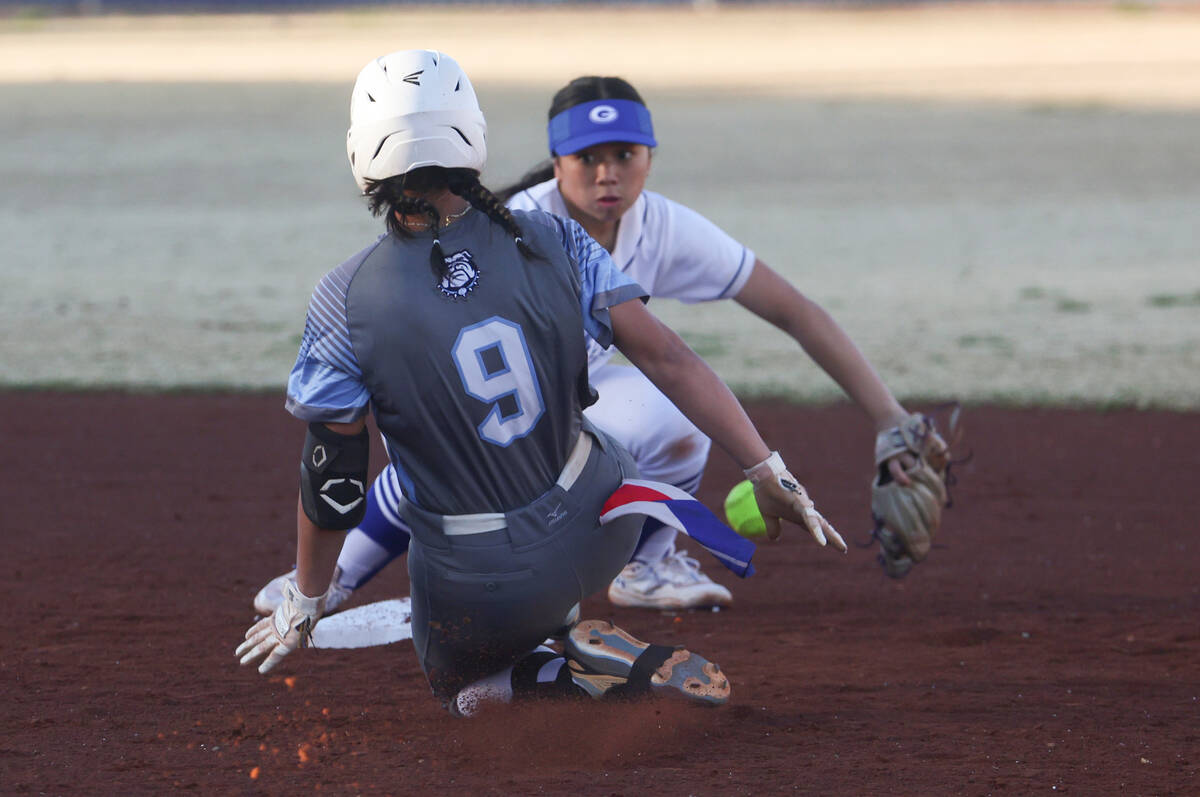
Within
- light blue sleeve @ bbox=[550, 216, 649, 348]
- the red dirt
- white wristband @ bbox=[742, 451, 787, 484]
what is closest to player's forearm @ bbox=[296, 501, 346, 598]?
the red dirt

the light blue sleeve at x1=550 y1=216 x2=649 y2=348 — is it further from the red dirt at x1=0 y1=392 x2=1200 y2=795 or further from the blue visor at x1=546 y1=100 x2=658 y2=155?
the blue visor at x1=546 y1=100 x2=658 y2=155

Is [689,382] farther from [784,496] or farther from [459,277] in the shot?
[459,277]

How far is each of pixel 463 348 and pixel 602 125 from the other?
1.32m

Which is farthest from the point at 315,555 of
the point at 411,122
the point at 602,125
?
the point at 602,125

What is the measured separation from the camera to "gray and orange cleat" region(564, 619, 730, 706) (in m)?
3.11

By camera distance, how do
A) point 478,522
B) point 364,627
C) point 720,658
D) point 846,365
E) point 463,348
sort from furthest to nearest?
point 364,627
point 846,365
point 720,658
point 478,522
point 463,348

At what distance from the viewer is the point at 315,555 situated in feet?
9.61

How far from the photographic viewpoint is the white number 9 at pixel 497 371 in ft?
9.12

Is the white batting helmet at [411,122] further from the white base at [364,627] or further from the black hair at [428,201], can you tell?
the white base at [364,627]

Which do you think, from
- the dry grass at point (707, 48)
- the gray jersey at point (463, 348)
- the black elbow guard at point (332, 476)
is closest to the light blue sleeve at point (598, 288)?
the gray jersey at point (463, 348)

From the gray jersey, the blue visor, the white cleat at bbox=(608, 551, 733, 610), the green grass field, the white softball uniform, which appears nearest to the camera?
the gray jersey

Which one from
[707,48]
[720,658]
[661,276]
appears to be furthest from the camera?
[707,48]

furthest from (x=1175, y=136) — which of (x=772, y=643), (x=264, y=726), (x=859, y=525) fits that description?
(x=264, y=726)

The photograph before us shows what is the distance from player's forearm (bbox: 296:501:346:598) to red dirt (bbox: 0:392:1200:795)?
0.39 metres
